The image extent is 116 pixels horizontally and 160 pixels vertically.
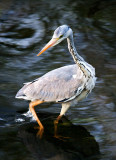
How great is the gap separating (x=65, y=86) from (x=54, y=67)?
2408 mm

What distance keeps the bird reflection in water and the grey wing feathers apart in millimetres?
558

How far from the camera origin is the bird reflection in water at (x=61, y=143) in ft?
18.8

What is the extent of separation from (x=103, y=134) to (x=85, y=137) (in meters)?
0.31

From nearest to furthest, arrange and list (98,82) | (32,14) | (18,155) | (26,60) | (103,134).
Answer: (18,155) → (103,134) → (98,82) → (26,60) → (32,14)

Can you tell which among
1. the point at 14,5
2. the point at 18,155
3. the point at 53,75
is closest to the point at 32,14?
the point at 14,5

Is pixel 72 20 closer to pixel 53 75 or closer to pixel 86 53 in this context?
pixel 86 53

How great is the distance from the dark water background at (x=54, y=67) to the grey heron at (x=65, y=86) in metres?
0.42

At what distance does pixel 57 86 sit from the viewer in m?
6.24

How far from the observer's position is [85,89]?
6176 mm

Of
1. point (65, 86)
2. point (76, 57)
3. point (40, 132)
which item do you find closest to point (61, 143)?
point (40, 132)

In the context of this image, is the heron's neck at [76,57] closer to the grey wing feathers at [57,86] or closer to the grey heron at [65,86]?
the grey heron at [65,86]

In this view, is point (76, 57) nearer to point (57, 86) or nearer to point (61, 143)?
point (57, 86)

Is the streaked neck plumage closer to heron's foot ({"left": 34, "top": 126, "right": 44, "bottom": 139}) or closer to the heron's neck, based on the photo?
the heron's neck

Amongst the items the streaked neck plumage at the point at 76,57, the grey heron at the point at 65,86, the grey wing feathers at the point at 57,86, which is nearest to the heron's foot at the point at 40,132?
the grey heron at the point at 65,86
